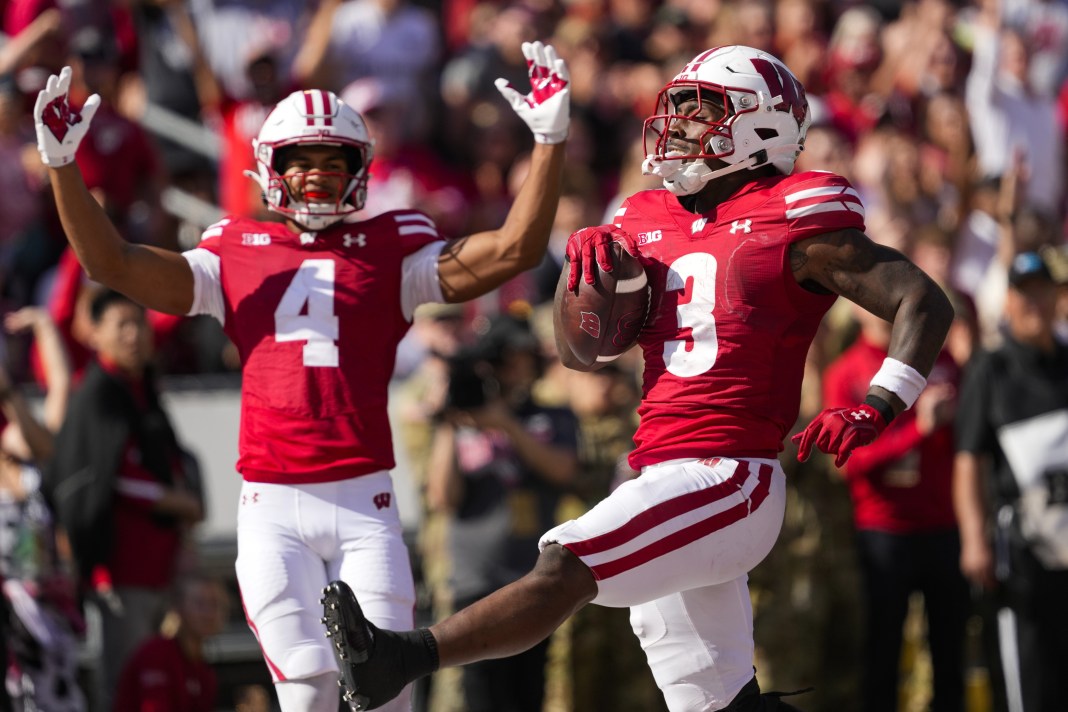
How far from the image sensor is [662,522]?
4.60 metres

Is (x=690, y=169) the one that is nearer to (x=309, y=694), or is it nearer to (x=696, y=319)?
(x=696, y=319)

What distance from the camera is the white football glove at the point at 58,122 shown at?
538 cm

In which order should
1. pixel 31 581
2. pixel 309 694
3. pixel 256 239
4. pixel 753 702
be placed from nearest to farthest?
pixel 753 702, pixel 309 694, pixel 256 239, pixel 31 581

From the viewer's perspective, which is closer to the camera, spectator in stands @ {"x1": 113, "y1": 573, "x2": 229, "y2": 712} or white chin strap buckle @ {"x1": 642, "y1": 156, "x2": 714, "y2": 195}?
white chin strap buckle @ {"x1": 642, "y1": 156, "x2": 714, "y2": 195}

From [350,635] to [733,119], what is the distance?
1.78 metres

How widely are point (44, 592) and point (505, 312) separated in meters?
2.42

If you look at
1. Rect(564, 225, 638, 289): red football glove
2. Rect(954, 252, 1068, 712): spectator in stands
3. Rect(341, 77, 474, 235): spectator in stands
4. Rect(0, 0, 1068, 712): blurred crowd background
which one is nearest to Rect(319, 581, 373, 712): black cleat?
Rect(564, 225, 638, 289): red football glove

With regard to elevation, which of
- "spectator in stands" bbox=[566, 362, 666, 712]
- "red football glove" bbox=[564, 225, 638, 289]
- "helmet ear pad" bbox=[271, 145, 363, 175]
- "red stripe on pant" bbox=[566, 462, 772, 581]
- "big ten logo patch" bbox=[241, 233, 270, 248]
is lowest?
"spectator in stands" bbox=[566, 362, 666, 712]

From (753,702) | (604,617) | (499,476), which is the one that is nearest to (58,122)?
(753,702)

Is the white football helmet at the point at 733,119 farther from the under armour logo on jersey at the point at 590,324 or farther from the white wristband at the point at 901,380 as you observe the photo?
the white wristband at the point at 901,380

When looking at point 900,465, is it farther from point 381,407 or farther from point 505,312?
point 381,407

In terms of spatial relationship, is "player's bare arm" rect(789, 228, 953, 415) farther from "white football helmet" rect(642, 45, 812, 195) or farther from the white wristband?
"white football helmet" rect(642, 45, 812, 195)

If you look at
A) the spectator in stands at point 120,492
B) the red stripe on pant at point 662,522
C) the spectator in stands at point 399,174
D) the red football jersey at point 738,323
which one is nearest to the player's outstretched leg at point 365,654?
the red stripe on pant at point 662,522

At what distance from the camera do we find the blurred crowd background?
25.8 ft
